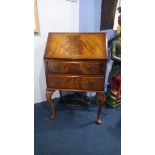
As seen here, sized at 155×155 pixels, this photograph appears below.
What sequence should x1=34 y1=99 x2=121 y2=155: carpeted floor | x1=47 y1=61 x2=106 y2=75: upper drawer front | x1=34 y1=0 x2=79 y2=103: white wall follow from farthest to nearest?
x1=34 y1=0 x2=79 y2=103: white wall < x1=47 y1=61 x2=106 y2=75: upper drawer front < x1=34 y1=99 x2=121 y2=155: carpeted floor

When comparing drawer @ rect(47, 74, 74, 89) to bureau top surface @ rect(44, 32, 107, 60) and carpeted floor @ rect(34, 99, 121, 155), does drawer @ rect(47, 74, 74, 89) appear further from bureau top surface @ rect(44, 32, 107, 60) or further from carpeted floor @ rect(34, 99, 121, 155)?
carpeted floor @ rect(34, 99, 121, 155)

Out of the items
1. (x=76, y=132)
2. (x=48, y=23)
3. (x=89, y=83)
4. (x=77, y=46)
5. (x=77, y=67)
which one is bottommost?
(x=76, y=132)

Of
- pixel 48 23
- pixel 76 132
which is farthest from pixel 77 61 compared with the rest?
pixel 48 23

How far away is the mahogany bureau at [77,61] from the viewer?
64.6 inches

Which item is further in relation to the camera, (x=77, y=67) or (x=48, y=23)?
(x=48, y=23)

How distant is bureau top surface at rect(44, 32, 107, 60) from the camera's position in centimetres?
164

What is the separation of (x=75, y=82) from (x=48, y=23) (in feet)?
3.14

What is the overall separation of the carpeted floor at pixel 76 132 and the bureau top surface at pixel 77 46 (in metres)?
0.74

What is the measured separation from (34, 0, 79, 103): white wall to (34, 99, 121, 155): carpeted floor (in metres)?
0.34

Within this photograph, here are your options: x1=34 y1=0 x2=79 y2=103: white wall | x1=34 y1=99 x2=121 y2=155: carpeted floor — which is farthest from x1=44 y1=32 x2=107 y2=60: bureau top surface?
x1=34 y1=99 x2=121 y2=155: carpeted floor

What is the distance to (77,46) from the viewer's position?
5.56 feet

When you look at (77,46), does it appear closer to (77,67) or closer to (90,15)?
(77,67)
